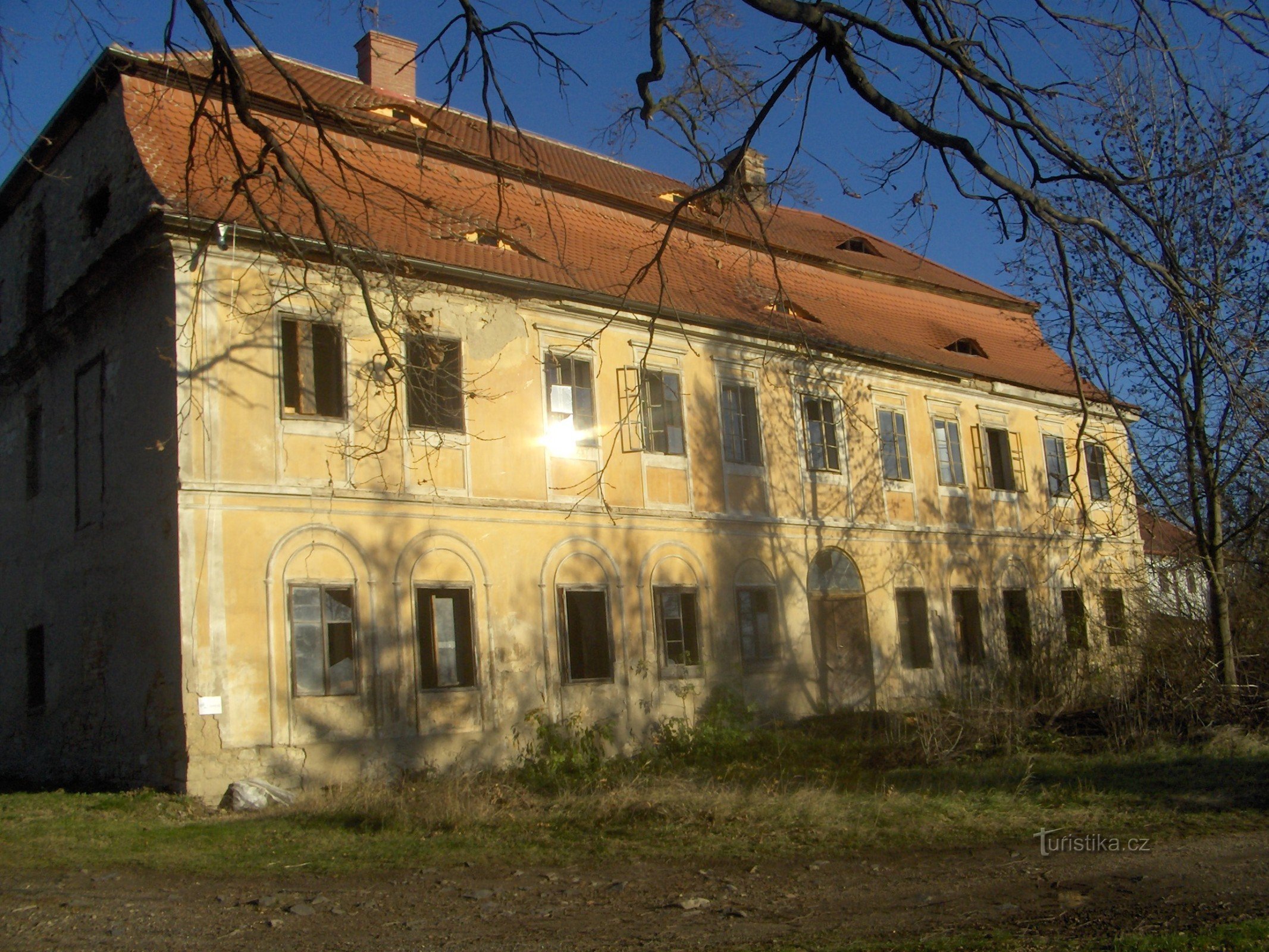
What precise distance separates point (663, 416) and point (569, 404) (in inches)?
71.9

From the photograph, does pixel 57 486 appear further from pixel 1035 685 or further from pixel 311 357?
pixel 1035 685

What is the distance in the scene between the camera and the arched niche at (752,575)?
1692cm

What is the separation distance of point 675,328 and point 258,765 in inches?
325

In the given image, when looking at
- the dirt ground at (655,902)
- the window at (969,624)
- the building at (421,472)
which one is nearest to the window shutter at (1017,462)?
the building at (421,472)

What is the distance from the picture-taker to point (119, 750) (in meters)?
12.4

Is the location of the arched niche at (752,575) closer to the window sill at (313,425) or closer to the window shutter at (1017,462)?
the window sill at (313,425)

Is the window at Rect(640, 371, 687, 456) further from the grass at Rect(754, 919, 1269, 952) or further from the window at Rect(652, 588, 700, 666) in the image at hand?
the grass at Rect(754, 919, 1269, 952)

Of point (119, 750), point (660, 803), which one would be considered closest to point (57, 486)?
point (119, 750)

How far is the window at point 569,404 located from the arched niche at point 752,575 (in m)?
3.27

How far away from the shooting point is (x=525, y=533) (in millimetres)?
14391

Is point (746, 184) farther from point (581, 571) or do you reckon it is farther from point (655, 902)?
point (581, 571)

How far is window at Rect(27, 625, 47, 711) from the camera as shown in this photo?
14.7m

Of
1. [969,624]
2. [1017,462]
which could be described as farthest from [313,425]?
[1017,462]

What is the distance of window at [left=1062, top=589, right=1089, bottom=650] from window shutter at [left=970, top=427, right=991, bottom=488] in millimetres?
2664
